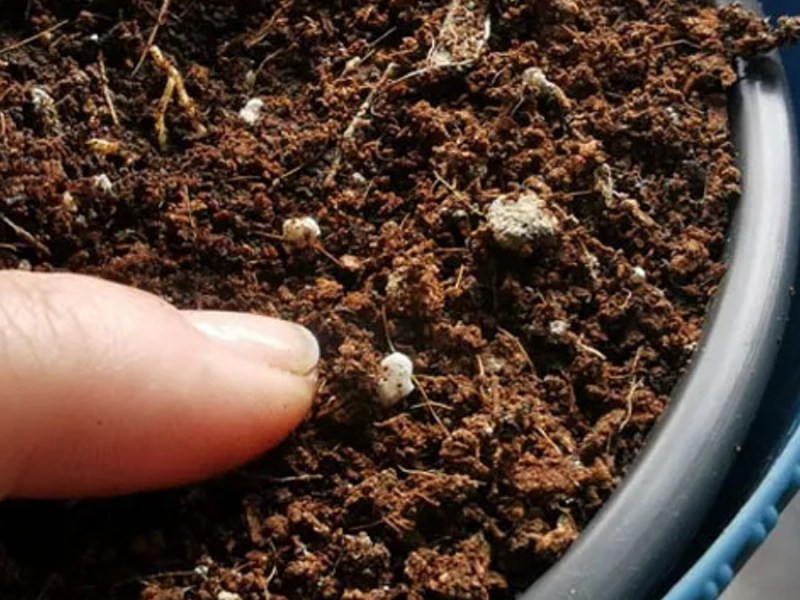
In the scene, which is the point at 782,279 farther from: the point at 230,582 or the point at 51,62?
the point at 51,62

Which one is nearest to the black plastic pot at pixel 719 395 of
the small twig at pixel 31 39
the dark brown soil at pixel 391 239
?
the dark brown soil at pixel 391 239

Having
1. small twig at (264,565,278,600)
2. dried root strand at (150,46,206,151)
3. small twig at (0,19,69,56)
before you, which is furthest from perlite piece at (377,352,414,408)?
small twig at (0,19,69,56)

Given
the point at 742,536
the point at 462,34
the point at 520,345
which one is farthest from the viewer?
the point at 462,34

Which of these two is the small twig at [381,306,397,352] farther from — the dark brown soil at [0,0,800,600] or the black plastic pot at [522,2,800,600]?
the black plastic pot at [522,2,800,600]

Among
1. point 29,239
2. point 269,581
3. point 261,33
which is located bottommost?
point 269,581

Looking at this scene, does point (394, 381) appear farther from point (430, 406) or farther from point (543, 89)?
point (543, 89)

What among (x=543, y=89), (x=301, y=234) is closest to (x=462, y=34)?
(x=543, y=89)

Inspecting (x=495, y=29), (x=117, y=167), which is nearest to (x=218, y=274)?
(x=117, y=167)
